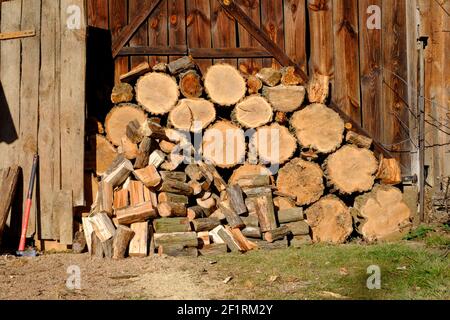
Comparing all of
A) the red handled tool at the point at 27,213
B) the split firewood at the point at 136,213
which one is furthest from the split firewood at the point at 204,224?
the red handled tool at the point at 27,213

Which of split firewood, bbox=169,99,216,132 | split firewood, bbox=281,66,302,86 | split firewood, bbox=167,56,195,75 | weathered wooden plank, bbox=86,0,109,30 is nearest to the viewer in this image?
split firewood, bbox=169,99,216,132

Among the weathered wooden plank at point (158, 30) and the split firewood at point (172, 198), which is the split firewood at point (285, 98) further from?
the split firewood at point (172, 198)

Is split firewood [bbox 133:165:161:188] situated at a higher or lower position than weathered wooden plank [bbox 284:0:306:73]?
lower

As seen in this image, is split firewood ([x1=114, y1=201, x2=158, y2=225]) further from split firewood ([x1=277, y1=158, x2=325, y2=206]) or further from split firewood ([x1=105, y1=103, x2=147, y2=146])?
split firewood ([x1=277, y1=158, x2=325, y2=206])

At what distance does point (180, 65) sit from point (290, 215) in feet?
6.78

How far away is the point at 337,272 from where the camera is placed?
5.58 metres

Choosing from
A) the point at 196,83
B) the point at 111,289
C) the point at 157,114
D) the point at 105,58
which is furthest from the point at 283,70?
the point at 111,289

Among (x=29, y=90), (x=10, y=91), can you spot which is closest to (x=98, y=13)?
(x=29, y=90)

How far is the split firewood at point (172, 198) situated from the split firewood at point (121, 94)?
125 cm

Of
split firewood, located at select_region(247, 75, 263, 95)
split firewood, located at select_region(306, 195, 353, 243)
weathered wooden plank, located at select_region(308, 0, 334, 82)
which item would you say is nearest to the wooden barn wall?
split firewood, located at select_region(247, 75, 263, 95)

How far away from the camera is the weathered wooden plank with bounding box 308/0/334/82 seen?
25.2 ft

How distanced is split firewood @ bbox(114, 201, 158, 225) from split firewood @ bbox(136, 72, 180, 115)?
1170 mm

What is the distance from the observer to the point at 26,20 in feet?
22.8

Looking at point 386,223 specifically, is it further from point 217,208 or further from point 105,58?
point 105,58
